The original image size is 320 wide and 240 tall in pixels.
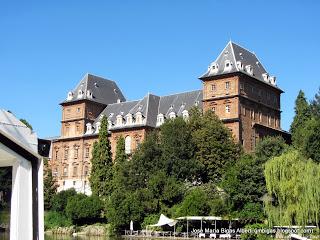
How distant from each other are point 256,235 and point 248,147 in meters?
23.7

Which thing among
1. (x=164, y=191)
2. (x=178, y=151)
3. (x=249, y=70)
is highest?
(x=249, y=70)

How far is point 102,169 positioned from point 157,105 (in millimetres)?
13482

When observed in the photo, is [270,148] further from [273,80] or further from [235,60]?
[273,80]

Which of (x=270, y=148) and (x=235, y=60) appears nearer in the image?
(x=270, y=148)

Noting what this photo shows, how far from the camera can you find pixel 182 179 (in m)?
46.7

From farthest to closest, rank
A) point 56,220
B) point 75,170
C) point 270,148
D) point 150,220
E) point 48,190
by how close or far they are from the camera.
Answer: point 75,170 < point 48,190 < point 56,220 < point 270,148 < point 150,220

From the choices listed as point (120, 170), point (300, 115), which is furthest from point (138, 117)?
point (300, 115)

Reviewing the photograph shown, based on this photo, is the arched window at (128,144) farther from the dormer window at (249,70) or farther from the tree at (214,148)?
the dormer window at (249,70)

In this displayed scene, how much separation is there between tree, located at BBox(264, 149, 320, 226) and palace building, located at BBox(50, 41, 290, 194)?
25720mm

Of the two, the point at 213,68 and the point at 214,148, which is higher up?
the point at 213,68

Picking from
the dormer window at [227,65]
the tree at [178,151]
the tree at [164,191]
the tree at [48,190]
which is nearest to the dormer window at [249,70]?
the dormer window at [227,65]

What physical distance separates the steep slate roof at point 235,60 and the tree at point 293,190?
27800 mm

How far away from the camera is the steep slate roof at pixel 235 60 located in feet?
181

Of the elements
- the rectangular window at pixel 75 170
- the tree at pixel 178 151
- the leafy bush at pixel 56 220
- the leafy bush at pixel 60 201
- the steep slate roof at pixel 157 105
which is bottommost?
the leafy bush at pixel 56 220
